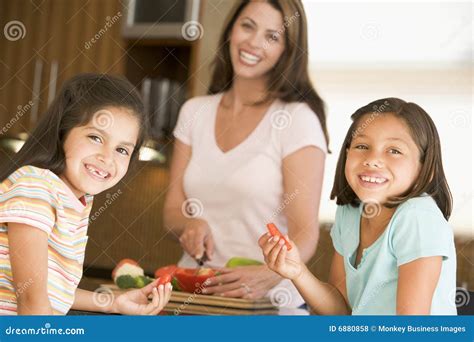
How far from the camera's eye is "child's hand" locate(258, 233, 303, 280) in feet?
4.45

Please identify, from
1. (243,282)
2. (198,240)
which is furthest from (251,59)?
(243,282)

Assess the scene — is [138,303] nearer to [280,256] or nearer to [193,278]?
[193,278]

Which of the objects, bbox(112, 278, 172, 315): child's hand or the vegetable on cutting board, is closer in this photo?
bbox(112, 278, 172, 315): child's hand

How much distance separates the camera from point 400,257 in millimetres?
1337

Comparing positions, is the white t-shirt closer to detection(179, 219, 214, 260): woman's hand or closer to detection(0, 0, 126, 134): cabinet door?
detection(179, 219, 214, 260): woman's hand

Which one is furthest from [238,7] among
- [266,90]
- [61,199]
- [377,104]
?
[61,199]

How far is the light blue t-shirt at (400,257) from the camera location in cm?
133

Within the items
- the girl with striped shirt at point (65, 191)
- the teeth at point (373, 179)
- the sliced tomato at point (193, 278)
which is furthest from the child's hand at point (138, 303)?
the teeth at point (373, 179)

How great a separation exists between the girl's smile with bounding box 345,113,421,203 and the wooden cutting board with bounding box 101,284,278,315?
0.26 m

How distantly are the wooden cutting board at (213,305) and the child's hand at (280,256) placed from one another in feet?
0.23

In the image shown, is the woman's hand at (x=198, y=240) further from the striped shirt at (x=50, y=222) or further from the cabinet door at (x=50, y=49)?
the cabinet door at (x=50, y=49)

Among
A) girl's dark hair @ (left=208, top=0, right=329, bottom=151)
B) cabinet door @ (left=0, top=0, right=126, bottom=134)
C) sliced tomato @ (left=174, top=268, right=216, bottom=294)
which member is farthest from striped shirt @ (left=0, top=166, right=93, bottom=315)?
cabinet door @ (left=0, top=0, right=126, bottom=134)

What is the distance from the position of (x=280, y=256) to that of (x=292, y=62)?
0.52 metres

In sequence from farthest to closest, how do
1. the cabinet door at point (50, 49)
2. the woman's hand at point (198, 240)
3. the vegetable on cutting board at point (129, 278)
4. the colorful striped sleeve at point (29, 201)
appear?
1. the cabinet door at point (50, 49)
2. the woman's hand at point (198, 240)
3. the vegetable on cutting board at point (129, 278)
4. the colorful striped sleeve at point (29, 201)
